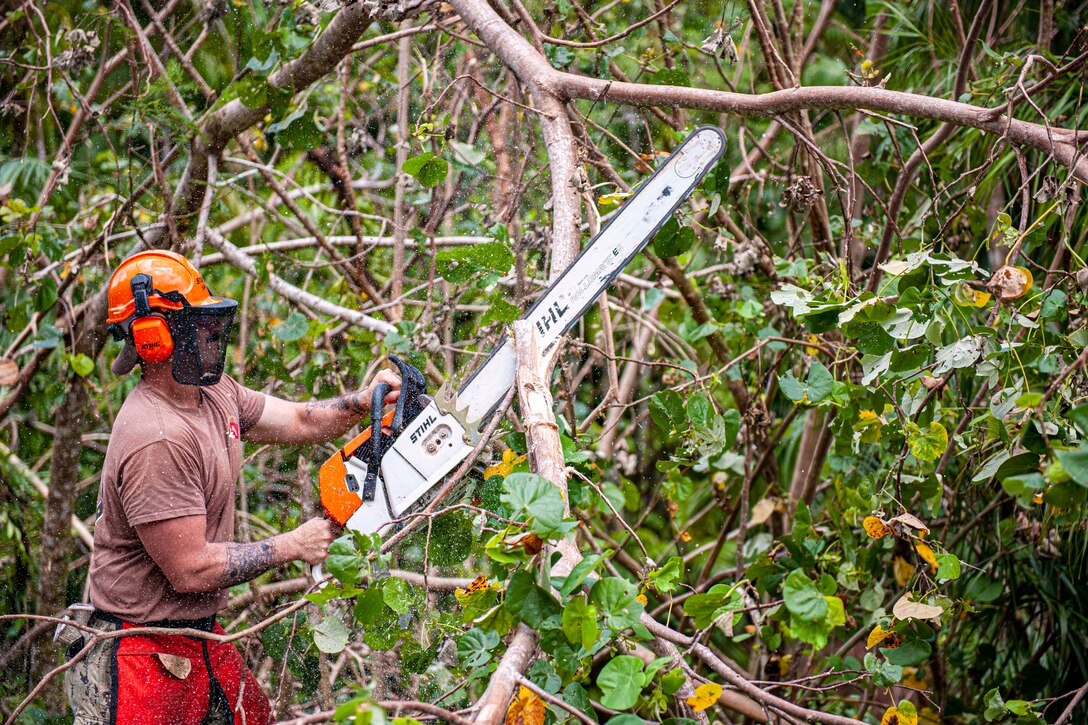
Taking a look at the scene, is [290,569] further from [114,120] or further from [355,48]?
[114,120]

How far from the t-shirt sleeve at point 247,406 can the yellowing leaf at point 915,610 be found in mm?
1705

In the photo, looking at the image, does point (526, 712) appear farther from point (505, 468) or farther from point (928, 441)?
point (928, 441)

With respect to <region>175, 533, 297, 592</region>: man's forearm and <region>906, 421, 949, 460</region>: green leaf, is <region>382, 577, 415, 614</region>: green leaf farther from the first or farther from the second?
<region>906, 421, 949, 460</region>: green leaf

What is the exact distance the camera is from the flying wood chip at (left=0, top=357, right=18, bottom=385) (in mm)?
3125

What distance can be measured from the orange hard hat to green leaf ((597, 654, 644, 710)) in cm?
135

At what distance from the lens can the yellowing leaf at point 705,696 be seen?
1.42 meters

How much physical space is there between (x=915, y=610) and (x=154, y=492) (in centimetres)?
165

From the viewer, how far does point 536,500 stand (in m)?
1.22

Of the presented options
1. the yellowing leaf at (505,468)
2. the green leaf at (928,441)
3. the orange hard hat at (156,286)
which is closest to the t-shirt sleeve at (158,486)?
the orange hard hat at (156,286)

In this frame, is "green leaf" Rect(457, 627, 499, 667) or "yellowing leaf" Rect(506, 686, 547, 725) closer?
"yellowing leaf" Rect(506, 686, 547, 725)

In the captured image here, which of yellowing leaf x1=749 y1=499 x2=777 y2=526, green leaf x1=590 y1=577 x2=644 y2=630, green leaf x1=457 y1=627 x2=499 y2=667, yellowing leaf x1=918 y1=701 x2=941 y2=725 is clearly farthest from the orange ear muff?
yellowing leaf x1=918 y1=701 x2=941 y2=725

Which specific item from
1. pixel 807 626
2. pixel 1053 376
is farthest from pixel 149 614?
A: pixel 1053 376

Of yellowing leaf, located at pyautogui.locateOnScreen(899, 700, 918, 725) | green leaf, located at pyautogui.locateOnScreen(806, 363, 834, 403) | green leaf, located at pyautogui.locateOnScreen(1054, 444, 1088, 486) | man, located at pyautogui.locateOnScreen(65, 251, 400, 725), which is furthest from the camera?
green leaf, located at pyautogui.locateOnScreen(806, 363, 834, 403)

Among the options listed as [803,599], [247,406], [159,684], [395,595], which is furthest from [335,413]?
[803,599]
